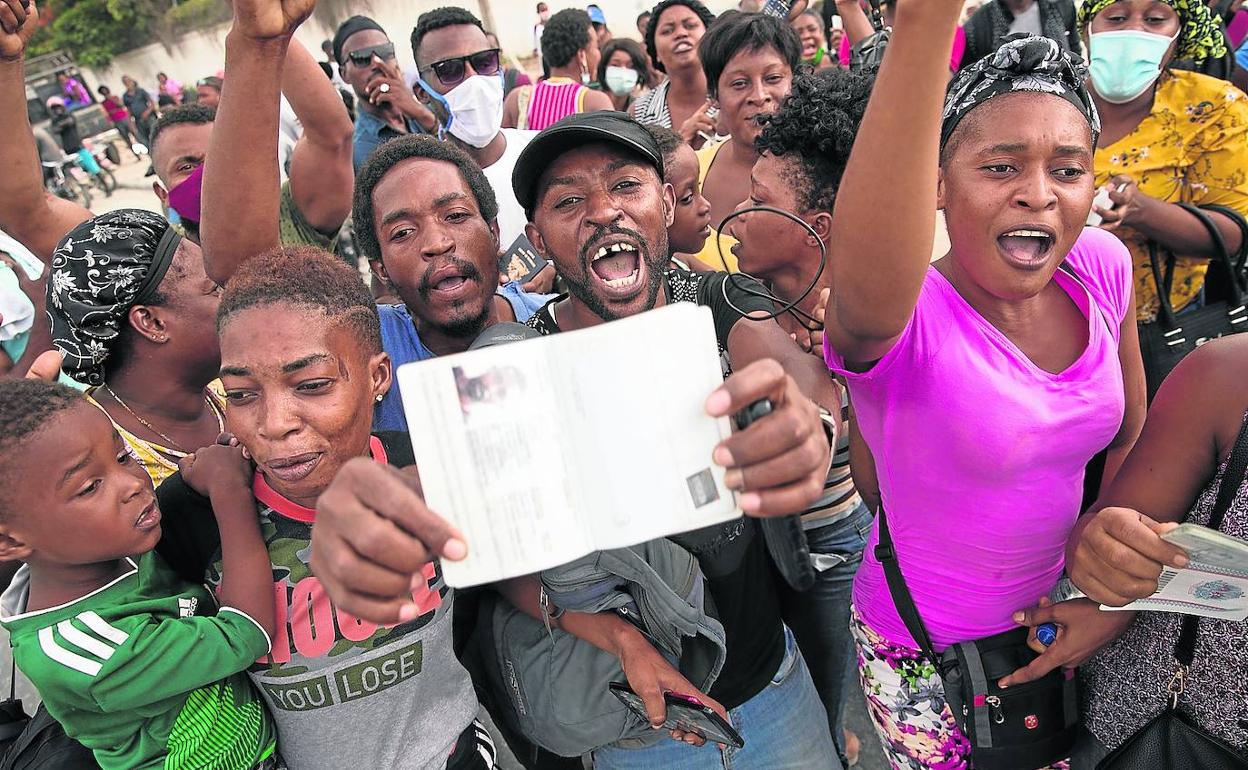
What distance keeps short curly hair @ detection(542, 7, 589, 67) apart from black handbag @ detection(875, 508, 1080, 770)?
5.92 m

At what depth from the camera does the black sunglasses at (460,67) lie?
4.16m

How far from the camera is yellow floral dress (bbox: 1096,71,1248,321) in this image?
267 centimetres

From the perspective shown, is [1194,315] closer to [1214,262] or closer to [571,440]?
[1214,262]

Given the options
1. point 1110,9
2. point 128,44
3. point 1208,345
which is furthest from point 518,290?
point 128,44

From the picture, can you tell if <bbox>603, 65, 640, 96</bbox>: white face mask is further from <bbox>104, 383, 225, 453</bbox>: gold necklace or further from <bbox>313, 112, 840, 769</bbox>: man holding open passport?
<bbox>104, 383, 225, 453</bbox>: gold necklace

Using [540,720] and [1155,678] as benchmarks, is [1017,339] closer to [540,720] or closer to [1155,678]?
[1155,678]

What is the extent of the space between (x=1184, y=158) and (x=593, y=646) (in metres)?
2.83

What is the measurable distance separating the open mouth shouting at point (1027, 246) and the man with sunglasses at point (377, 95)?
3635 millimetres

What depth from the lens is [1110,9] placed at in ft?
9.35

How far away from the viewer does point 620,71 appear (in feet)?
22.9

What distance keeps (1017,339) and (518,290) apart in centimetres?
175

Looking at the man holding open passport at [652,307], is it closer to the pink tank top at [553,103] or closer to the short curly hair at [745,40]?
the short curly hair at [745,40]

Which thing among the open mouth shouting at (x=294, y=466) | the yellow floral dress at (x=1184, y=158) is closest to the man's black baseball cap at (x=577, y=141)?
the open mouth shouting at (x=294, y=466)

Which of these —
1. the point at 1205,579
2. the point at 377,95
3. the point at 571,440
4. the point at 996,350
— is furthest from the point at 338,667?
the point at 377,95
